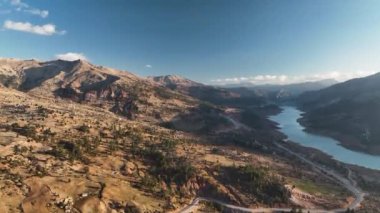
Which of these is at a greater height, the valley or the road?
the valley

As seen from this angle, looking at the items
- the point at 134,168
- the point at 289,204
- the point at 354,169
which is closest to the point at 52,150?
the point at 134,168

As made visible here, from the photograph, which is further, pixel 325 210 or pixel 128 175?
pixel 325 210

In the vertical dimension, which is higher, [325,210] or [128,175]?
[128,175]

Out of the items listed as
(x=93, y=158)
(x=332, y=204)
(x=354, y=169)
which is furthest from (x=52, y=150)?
(x=354, y=169)

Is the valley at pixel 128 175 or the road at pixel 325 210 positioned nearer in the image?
the valley at pixel 128 175

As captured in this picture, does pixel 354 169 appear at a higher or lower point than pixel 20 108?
lower

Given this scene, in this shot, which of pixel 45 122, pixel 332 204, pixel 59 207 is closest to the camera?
pixel 59 207

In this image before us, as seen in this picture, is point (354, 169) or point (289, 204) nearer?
point (289, 204)

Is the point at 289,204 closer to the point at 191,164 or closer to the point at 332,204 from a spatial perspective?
the point at 332,204

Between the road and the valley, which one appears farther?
the road

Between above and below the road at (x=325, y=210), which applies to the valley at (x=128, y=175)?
above

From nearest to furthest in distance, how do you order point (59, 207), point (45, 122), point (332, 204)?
point (59, 207)
point (332, 204)
point (45, 122)
